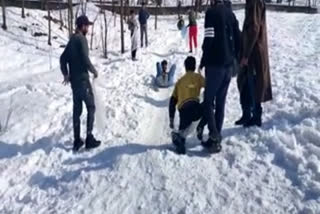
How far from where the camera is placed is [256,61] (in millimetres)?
7797

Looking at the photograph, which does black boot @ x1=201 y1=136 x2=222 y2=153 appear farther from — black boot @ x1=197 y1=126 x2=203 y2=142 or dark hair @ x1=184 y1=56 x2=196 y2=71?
dark hair @ x1=184 y1=56 x2=196 y2=71

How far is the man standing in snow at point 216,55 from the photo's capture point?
6.81 m

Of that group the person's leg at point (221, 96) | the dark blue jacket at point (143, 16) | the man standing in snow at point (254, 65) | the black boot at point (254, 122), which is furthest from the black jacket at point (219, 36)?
the dark blue jacket at point (143, 16)

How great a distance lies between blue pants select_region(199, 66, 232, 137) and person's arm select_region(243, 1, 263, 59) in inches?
25.6

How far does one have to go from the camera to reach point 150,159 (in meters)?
7.46

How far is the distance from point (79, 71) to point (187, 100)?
1.98 m

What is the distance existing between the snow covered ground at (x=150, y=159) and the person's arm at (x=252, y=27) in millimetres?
1387

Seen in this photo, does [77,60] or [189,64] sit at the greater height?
[189,64]

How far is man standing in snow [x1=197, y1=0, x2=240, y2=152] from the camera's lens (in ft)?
22.3

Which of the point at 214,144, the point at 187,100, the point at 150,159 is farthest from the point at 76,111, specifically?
the point at 214,144

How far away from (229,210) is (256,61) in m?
2.79

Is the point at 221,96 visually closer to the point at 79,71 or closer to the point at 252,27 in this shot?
the point at 252,27

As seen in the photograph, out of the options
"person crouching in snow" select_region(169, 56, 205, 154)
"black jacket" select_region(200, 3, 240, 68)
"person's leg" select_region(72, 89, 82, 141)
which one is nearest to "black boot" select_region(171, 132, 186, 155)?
"person crouching in snow" select_region(169, 56, 205, 154)

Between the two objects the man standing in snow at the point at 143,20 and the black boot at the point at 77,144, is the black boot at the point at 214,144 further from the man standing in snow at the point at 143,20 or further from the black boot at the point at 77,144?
the man standing in snow at the point at 143,20
